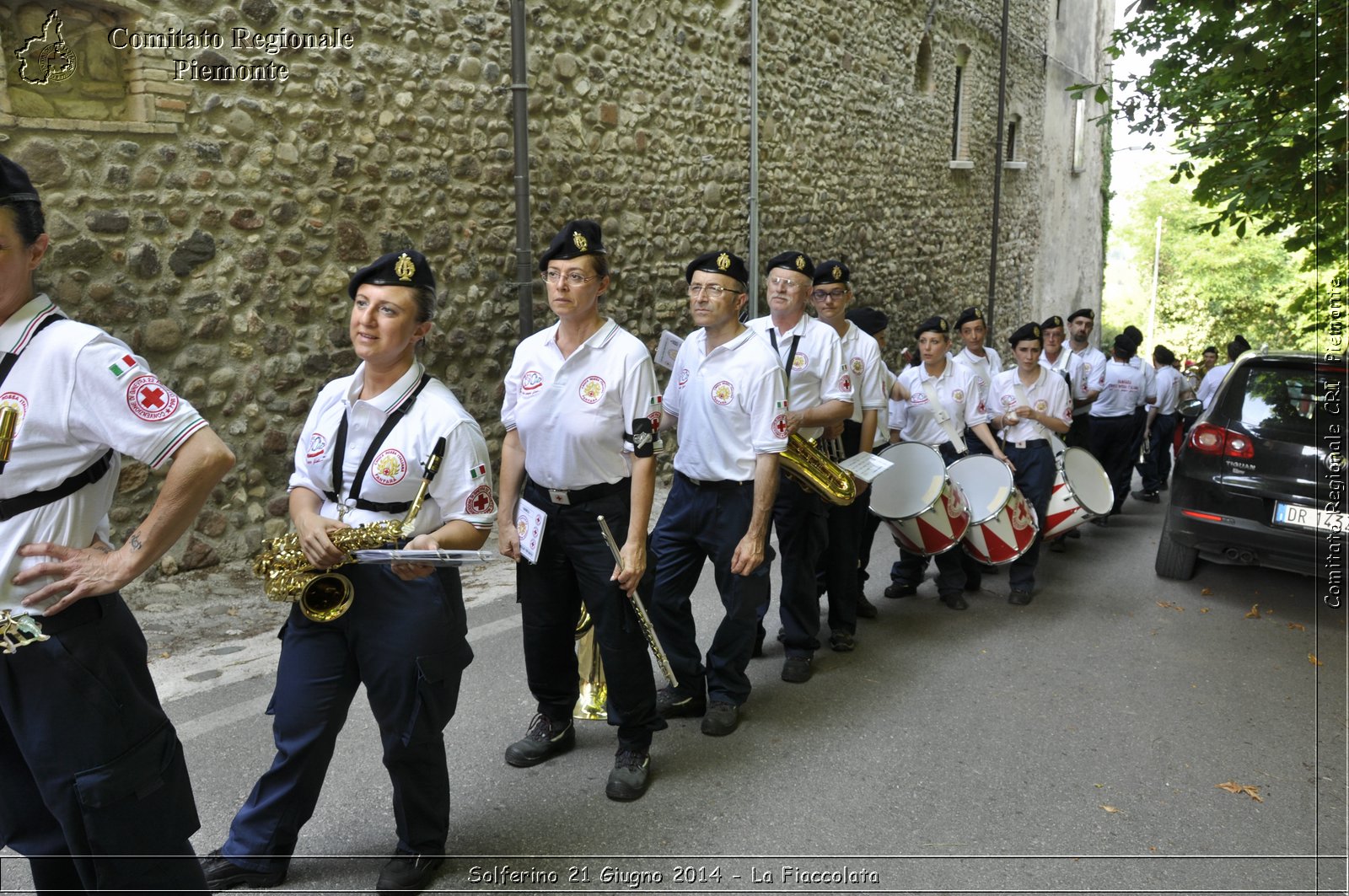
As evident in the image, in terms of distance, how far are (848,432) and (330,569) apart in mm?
3890

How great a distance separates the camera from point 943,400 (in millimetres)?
7145

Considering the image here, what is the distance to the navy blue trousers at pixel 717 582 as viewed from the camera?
14.9 ft

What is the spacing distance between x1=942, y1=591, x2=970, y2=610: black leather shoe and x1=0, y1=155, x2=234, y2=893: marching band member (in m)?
5.25

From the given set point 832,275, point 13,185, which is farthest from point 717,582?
point 13,185

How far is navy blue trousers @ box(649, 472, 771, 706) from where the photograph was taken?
14.9 ft

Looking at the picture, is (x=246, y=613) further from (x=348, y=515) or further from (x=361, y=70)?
(x=361, y=70)

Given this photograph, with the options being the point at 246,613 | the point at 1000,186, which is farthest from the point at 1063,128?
the point at 246,613

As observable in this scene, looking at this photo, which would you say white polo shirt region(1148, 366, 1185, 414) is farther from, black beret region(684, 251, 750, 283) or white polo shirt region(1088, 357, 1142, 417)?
black beret region(684, 251, 750, 283)

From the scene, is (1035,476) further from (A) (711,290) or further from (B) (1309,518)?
(A) (711,290)

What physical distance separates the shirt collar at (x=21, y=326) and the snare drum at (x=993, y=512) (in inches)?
213

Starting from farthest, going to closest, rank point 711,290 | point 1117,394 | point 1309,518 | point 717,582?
point 1117,394 → point 1309,518 → point 717,582 → point 711,290

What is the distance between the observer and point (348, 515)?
3135mm

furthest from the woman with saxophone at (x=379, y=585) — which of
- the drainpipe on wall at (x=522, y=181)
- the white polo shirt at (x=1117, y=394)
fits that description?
the white polo shirt at (x=1117, y=394)

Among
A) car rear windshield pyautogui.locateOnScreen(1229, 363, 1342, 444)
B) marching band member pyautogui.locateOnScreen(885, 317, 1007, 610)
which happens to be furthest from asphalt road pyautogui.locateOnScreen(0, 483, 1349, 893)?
car rear windshield pyautogui.locateOnScreen(1229, 363, 1342, 444)
